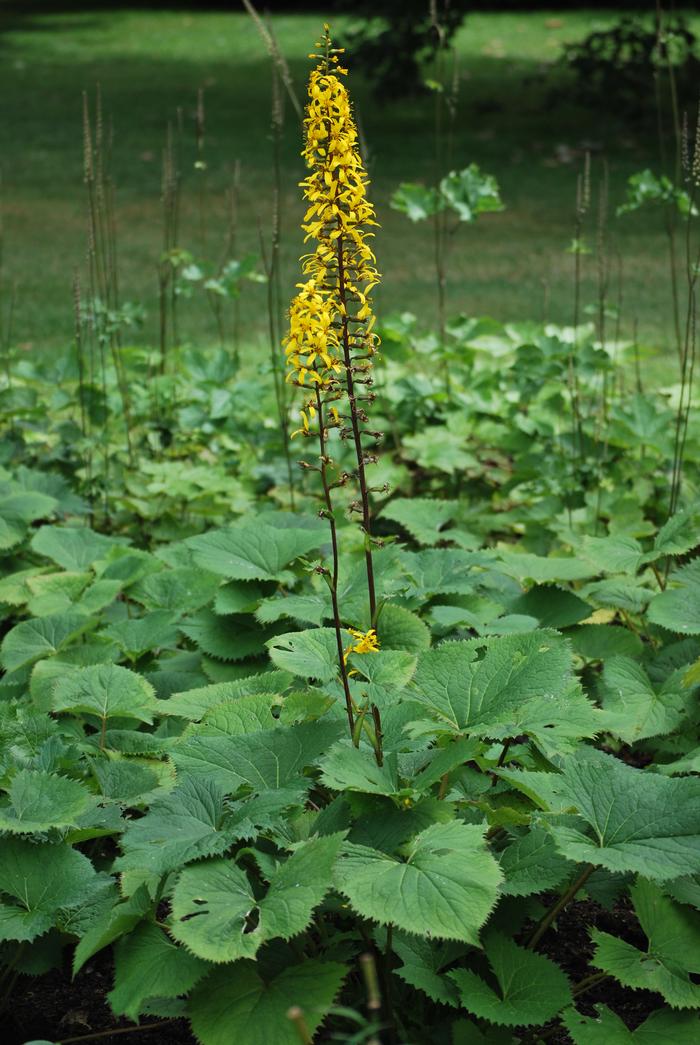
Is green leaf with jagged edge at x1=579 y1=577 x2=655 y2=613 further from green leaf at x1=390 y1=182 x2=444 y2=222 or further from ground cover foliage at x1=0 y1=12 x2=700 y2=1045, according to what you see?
green leaf at x1=390 y1=182 x2=444 y2=222

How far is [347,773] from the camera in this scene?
158 cm

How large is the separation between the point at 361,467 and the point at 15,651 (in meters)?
1.06

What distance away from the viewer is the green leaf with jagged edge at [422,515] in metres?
2.91

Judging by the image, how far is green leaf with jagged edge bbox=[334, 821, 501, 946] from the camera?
1416 mm

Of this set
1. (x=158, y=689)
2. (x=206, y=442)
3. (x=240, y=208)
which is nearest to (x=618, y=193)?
(x=240, y=208)

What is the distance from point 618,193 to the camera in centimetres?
845

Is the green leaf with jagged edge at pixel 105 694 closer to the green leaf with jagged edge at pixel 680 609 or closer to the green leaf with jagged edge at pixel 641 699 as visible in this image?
the green leaf with jagged edge at pixel 641 699

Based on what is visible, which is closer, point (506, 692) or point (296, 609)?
point (506, 692)

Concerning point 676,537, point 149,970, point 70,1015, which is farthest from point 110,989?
point 676,537

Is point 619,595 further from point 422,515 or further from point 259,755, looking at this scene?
point 259,755

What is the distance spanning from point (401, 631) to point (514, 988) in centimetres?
75

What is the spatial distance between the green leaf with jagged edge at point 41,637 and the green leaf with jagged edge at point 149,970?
0.94 metres

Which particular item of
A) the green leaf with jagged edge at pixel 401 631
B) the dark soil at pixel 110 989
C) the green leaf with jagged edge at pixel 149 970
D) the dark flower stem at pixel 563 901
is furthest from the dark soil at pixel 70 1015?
the green leaf with jagged edge at pixel 401 631

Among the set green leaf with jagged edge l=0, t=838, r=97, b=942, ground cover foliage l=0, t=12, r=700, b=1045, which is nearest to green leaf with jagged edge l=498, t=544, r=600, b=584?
ground cover foliage l=0, t=12, r=700, b=1045
